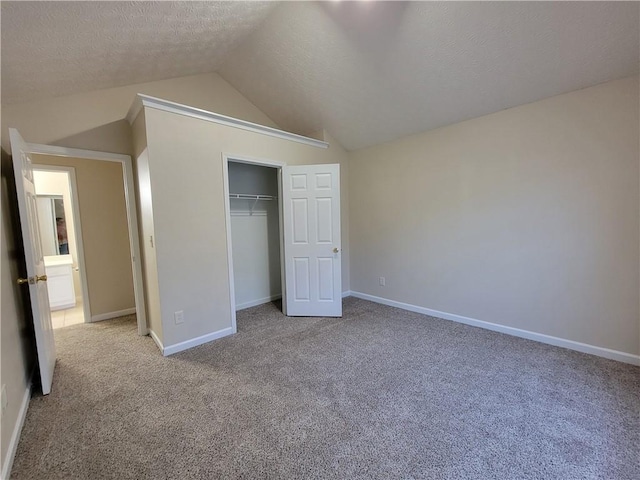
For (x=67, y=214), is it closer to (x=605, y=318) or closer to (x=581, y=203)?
(x=581, y=203)

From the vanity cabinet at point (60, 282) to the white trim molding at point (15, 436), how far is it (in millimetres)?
2625

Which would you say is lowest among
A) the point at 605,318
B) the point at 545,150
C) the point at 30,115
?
the point at 605,318

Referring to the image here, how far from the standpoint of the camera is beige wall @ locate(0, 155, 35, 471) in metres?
1.58

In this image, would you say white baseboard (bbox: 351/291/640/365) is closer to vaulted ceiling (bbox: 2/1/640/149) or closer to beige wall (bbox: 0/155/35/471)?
vaulted ceiling (bbox: 2/1/640/149)

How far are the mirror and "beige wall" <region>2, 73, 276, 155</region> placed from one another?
Result: 7.30ft

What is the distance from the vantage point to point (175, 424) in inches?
68.6

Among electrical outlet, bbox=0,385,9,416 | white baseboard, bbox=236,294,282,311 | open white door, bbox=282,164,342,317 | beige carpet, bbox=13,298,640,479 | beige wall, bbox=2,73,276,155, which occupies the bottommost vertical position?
beige carpet, bbox=13,298,640,479

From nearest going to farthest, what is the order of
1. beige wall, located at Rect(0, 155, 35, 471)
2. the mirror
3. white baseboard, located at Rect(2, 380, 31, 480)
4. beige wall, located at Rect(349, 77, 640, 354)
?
white baseboard, located at Rect(2, 380, 31, 480)
beige wall, located at Rect(0, 155, 35, 471)
beige wall, located at Rect(349, 77, 640, 354)
the mirror

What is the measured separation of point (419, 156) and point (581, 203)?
1.68 metres

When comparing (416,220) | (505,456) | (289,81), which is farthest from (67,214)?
(505,456)

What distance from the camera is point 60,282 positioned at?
4078 mm

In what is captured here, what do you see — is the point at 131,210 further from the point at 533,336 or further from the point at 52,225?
the point at 533,336

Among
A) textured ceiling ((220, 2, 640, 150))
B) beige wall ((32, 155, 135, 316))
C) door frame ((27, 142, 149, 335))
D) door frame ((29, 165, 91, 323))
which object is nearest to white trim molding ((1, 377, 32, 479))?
door frame ((27, 142, 149, 335))

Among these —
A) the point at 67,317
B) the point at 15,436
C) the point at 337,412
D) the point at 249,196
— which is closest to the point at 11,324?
the point at 15,436
